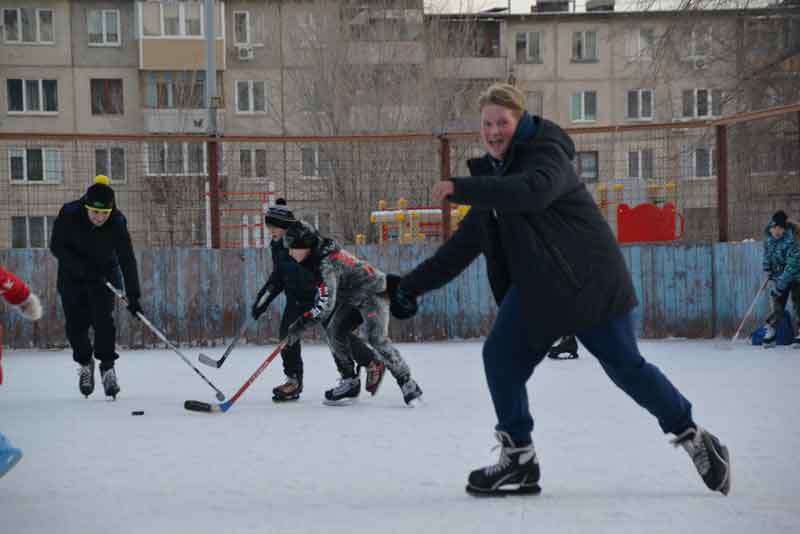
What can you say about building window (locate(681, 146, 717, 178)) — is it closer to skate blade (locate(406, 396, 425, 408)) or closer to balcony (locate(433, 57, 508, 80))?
skate blade (locate(406, 396, 425, 408))

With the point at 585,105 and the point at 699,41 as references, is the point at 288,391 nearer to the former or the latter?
the point at 699,41

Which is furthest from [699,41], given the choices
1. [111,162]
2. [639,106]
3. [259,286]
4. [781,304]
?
[639,106]

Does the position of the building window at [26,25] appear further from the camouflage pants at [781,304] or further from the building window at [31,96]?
the camouflage pants at [781,304]

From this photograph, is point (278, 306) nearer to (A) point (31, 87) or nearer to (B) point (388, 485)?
(B) point (388, 485)

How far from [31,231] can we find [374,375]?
583cm

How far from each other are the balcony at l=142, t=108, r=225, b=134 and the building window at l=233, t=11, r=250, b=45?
7.55 ft

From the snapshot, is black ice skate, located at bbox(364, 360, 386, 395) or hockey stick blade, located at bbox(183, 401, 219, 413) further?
black ice skate, located at bbox(364, 360, 386, 395)

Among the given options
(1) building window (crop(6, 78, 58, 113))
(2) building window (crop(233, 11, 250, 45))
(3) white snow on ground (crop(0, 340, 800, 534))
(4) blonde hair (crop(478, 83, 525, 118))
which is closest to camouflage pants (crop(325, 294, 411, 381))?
(3) white snow on ground (crop(0, 340, 800, 534))

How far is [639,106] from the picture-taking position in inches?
1631

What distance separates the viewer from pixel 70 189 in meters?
12.7

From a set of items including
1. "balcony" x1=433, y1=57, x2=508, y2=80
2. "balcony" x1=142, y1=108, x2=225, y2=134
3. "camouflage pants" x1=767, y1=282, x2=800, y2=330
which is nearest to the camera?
"camouflage pants" x1=767, y1=282, x2=800, y2=330

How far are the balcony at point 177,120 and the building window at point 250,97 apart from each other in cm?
85

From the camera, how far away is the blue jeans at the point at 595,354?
4.70m

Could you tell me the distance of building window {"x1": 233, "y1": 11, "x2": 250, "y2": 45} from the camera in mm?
37844
